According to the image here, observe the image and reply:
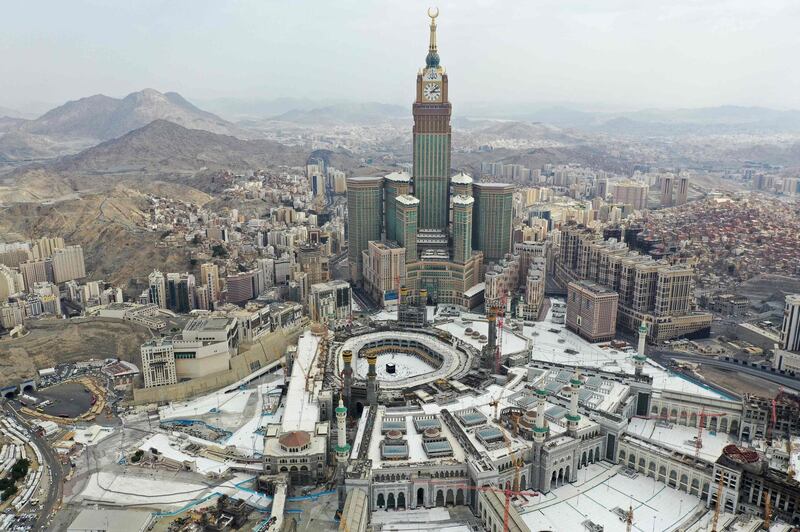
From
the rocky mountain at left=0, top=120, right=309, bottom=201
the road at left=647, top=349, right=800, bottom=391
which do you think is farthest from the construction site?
the rocky mountain at left=0, top=120, right=309, bottom=201

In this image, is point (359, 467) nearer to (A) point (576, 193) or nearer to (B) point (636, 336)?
(B) point (636, 336)

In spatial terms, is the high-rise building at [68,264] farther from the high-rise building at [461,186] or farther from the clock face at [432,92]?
the high-rise building at [461,186]

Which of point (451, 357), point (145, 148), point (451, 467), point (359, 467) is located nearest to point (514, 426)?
point (451, 467)

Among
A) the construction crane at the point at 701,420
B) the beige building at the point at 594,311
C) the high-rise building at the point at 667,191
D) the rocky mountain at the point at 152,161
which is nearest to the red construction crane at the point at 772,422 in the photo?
the construction crane at the point at 701,420

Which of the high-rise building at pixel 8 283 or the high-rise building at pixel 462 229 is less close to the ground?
the high-rise building at pixel 462 229

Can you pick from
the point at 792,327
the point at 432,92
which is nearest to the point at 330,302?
the point at 432,92

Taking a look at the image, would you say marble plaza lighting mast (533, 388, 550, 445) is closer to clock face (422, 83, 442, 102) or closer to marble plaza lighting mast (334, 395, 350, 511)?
marble plaza lighting mast (334, 395, 350, 511)
